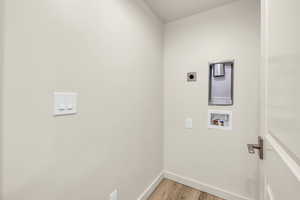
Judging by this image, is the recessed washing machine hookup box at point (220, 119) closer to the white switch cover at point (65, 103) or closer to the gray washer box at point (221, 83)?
the gray washer box at point (221, 83)

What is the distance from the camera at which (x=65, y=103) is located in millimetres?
761

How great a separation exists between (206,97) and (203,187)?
1.14 m

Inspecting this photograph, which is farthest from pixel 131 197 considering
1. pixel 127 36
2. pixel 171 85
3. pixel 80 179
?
pixel 127 36

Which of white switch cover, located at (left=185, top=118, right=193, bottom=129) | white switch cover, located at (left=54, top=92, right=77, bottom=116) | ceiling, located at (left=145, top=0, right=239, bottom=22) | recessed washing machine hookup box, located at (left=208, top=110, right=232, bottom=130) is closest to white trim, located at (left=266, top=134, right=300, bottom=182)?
white switch cover, located at (left=54, top=92, right=77, bottom=116)

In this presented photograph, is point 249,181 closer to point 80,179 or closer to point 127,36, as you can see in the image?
point 80,179

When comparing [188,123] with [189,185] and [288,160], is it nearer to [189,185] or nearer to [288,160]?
[189,185]

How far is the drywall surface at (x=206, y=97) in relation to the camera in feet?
4.58

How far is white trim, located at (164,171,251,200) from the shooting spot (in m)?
1.48

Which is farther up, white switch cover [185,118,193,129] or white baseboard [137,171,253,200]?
white switch cover [185,118,193,129]

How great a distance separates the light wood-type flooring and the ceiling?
2293mm

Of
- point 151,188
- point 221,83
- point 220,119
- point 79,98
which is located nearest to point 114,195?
point 151,188

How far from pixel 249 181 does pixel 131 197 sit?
1282 millimetres

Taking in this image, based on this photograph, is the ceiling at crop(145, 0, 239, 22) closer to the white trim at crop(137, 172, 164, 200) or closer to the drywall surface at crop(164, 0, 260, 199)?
the drywall surface at crop(164, 0, 260, 199)

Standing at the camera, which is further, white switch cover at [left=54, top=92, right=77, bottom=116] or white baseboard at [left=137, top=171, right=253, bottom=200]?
white baseboard at [left=137, top=171, right=253, bottom=200]
